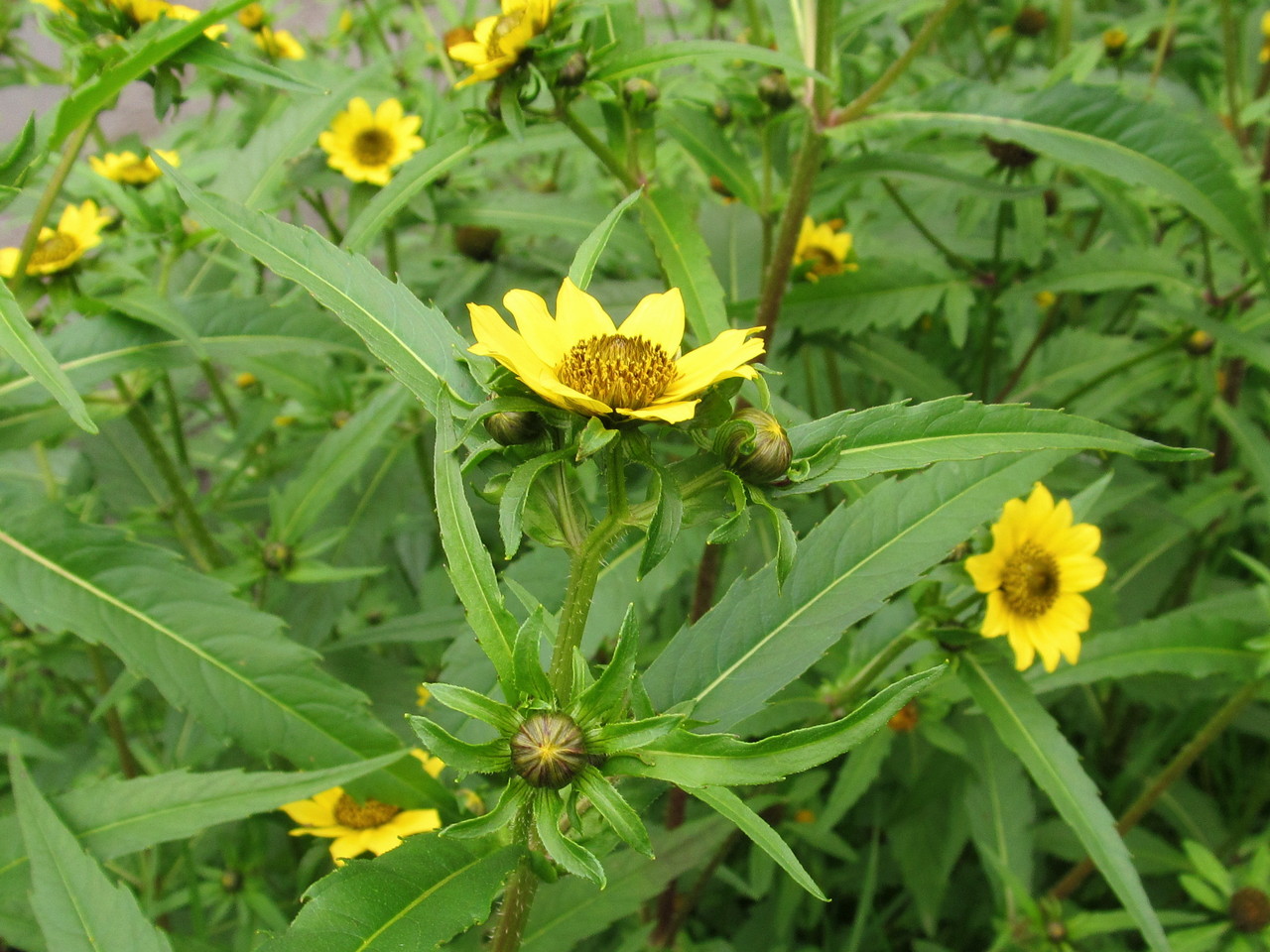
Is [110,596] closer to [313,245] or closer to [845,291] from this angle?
[313,245]

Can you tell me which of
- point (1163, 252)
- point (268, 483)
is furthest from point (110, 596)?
point (1163, 252)

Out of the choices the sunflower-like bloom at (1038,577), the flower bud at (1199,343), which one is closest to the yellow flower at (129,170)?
the sunflower-like bloom at (1038,577)

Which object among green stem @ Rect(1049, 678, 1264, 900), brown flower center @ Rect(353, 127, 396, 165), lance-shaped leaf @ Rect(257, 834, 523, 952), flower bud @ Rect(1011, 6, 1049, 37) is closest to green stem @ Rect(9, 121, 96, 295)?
brown flower center @ Rect(353, 127, 396, 165)

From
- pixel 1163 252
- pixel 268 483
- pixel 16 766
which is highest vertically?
pixel 1163 252

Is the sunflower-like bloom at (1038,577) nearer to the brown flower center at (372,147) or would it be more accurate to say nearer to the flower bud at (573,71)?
the flower bud at (573,71)

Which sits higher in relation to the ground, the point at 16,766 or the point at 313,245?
the point at 313,245

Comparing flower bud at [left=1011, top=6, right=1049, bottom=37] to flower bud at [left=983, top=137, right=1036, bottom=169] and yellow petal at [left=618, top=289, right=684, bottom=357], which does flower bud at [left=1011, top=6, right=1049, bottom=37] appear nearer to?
flower bud at [left=983, top=137, right=1036, bottom=169]

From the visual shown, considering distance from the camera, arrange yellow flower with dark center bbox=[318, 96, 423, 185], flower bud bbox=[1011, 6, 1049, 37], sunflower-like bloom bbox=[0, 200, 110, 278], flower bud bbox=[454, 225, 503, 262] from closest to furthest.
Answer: sunflower-like bloom bbox=[0, 200, 110, 278], yellow flower with dark center bbox=[318, 96, 423, 185], flower bud bbox=[454, 225, 503, 262], flower bud bbox=[1011, 6, 1049, 37]
